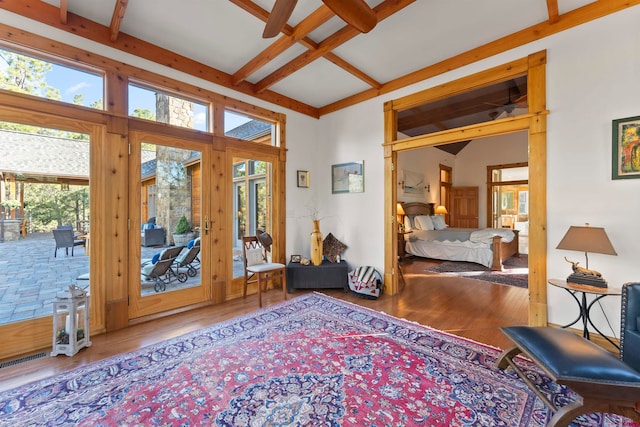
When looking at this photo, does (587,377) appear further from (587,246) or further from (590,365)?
(587,246)

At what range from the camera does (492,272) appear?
510 centimetres

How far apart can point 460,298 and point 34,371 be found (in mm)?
4474

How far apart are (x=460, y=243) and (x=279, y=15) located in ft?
18.5

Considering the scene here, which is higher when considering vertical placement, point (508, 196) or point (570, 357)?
point (508, 196)

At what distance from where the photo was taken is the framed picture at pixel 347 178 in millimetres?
4308

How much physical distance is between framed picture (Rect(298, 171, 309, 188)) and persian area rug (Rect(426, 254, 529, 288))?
9.94ft

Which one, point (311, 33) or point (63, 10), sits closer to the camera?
point (63, 10)

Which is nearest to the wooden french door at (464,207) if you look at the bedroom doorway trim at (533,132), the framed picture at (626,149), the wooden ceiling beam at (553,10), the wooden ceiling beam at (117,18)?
the bedroom doorway trim at (533,132)

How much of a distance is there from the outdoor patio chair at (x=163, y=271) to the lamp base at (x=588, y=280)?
13.4 ft

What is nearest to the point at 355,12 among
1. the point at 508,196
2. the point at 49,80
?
the point at 49,80

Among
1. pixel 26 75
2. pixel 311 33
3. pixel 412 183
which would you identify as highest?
pixel 311 33

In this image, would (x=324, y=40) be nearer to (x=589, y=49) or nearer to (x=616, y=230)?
(x=589, y=49)

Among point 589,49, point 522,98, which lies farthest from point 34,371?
point 522,98

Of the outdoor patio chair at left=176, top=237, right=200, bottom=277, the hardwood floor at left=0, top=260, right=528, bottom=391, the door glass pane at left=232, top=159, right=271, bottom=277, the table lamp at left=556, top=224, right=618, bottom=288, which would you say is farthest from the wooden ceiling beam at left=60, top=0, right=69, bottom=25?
the table lamp at left=556, top=224, right=618, bottom=288
